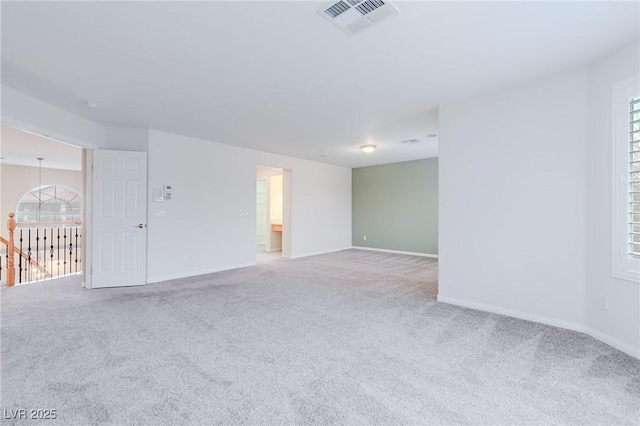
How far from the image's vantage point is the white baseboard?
251 centimetres

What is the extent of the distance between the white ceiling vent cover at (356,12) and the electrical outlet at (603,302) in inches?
119

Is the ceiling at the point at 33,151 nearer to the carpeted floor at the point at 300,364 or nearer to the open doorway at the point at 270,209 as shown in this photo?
the carpeted floor at the point at 300,364

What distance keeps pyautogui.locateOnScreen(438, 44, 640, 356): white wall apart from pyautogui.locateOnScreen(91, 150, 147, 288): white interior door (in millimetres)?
4520

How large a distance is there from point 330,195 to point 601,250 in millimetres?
6292

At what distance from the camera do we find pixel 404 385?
2.05 metres

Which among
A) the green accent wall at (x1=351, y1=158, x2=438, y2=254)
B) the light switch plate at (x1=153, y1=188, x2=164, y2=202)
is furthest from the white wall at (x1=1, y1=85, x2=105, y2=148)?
the green accent wall at (x1=351, y1=158, x2=438, y2=254)

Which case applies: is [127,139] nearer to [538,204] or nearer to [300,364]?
[300,364]

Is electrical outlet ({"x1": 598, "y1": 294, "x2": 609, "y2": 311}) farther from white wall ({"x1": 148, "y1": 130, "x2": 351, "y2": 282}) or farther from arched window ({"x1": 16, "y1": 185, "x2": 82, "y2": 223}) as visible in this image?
arched window ({"x1": 16, "y1": 185, "x2": 82, "y2": 223})

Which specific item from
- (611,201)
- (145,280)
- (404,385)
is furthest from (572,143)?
(145,280)

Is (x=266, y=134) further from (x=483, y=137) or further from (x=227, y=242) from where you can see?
(x=483, y=137)

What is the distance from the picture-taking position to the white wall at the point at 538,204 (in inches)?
106

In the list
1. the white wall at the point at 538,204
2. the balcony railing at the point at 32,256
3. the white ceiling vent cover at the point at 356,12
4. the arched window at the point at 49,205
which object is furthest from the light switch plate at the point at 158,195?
the arched window at the point at 49,205

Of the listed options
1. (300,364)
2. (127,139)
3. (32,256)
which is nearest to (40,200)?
(32,256)

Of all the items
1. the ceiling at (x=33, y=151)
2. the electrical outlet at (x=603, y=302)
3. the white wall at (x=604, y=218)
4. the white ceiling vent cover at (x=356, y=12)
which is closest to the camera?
the white ceiling vent cover at (x=356, y=12)
